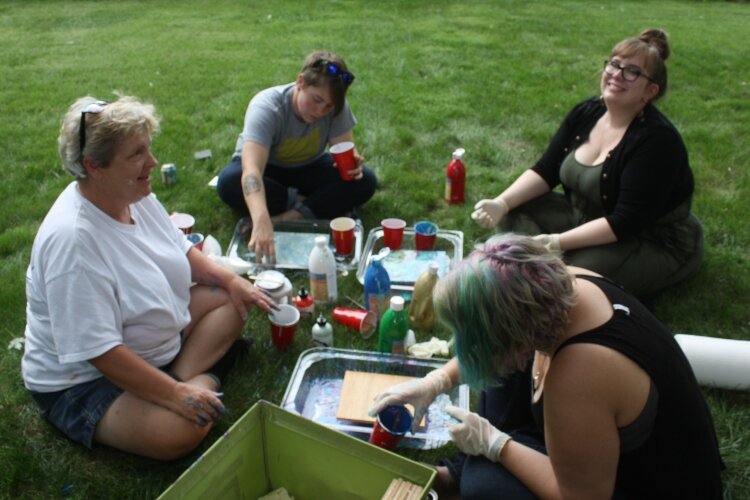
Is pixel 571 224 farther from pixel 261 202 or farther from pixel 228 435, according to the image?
pixel 228 435

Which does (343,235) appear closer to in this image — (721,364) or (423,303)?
(423,303)

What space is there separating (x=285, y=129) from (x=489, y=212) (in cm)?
132

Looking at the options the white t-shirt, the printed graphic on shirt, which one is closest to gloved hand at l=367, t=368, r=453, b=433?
the white t-shirt

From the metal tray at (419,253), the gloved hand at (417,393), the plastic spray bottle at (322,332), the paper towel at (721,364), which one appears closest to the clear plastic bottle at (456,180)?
the metal tray at (419,253)

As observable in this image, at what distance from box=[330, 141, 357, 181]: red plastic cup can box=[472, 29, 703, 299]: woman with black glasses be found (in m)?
0.83

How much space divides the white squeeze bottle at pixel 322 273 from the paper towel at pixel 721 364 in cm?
167

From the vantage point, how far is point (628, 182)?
305cm

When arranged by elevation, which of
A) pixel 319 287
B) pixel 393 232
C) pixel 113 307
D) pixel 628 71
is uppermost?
pixel 628 71

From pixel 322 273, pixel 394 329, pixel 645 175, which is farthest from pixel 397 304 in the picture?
pixel 645 175

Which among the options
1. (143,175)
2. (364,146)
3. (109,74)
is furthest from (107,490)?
(109,74)

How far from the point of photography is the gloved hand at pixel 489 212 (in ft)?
11.8

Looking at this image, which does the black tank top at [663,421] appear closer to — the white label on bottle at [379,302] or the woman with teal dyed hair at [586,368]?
the woman with teal dyed hair at [586,368]

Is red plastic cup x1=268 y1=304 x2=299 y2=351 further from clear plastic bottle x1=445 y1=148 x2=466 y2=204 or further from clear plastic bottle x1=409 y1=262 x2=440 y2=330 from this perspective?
clear plastic bottle x1=445 y1=148 x2=466 y2=204

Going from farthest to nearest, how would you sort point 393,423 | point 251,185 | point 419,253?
point 419,253, point 251,185, point 393,423
